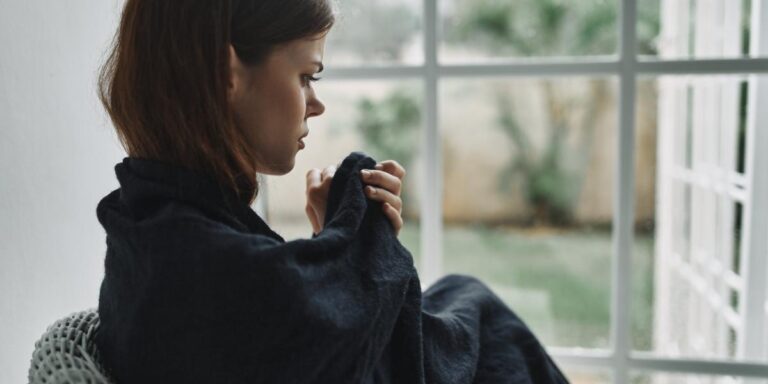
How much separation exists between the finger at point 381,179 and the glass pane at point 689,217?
74 centimetres

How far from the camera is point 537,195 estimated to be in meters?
1.65

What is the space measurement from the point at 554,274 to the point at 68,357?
43.4 inches

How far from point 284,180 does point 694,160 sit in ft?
3.03

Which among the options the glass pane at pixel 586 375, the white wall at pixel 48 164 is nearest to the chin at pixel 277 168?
the white wall at pixel 48 164

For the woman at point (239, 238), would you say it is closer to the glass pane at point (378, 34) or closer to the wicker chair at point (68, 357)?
the wicker chair at point (68, 357)

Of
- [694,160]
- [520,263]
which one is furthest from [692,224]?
[520,263]

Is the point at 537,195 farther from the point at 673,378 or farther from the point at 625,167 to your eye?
the point at 673,378

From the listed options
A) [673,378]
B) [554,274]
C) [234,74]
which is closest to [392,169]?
[234,74]

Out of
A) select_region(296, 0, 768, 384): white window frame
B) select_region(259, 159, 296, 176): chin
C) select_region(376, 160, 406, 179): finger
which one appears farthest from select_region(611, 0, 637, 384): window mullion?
select_region(259, 159, 296, 176): chin

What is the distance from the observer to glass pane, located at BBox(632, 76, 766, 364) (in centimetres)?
154

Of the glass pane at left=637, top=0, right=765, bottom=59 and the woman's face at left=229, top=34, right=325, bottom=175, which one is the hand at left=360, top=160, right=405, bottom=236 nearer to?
the woman's face at left=229, top=34, right=325, bottom=175

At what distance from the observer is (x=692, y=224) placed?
1597 mm

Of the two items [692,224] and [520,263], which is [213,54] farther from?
[692,224]

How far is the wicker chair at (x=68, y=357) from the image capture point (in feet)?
2.82
